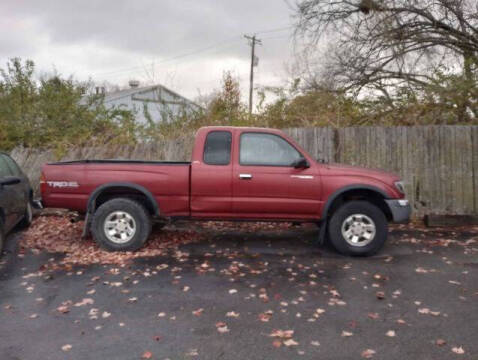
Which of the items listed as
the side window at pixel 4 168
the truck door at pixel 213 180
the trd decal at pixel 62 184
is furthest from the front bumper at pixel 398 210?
the side window at pixel 4 168

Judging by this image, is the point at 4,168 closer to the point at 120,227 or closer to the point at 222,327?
the point at 120,227

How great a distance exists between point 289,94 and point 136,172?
7.95m

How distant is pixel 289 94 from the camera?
13617mm

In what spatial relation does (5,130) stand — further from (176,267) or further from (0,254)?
(176,267)

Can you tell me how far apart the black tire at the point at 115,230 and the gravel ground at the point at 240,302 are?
0.76 ft

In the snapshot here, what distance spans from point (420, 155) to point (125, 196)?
6402 millimetres

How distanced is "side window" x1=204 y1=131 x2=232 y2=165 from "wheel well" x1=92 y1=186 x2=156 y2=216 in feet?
3.81

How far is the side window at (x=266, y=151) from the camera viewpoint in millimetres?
6777

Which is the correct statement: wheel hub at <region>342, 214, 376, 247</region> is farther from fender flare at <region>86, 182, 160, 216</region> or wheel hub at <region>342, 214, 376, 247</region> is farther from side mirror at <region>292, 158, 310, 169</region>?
fender flare at <region>86, 182, 160, 216</region>

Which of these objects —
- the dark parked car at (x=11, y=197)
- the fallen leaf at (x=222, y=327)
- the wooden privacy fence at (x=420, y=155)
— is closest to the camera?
the fallen leaf at (x=222, y=327)

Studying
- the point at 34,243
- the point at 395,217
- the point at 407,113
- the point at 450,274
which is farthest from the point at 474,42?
the point at 34,243

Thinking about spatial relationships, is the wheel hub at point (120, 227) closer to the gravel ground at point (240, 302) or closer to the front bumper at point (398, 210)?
the gravel ground at point (240, 302)

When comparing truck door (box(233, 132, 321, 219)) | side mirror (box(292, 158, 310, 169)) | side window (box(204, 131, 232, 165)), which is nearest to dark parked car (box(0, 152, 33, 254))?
side window (box(204, 131, 232, 165))

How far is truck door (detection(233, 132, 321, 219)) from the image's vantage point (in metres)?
6.69
